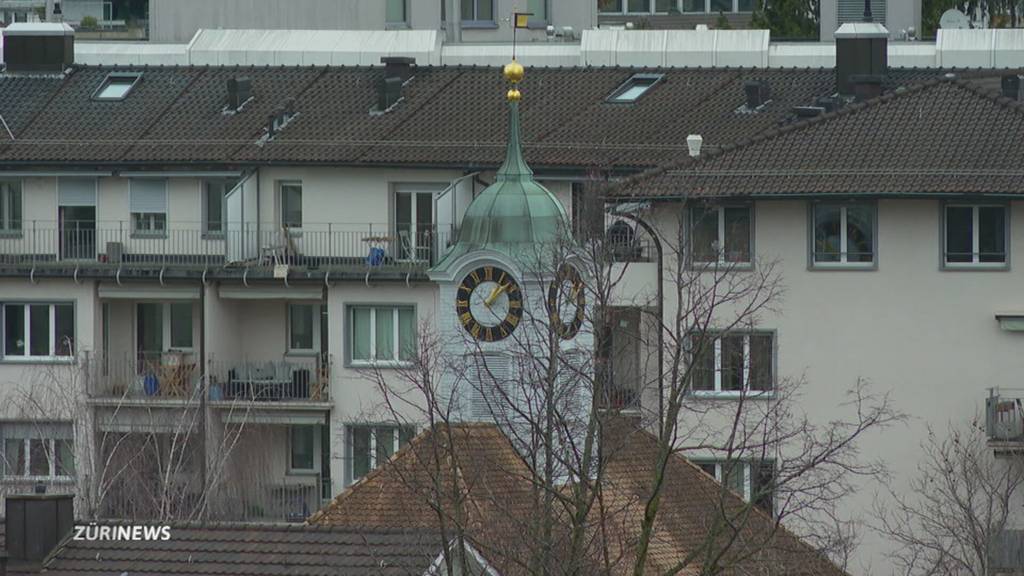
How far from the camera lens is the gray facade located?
393 feet

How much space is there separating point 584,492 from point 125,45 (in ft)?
200

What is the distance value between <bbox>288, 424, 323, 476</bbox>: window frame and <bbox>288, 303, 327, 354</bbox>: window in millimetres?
2383

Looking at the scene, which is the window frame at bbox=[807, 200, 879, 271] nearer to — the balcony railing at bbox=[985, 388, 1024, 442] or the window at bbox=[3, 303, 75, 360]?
the balcony railing at bbox=[985, 388, 1024, 442]

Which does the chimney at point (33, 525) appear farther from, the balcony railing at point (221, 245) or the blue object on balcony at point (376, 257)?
the blue object on balcony at point (376, 257)

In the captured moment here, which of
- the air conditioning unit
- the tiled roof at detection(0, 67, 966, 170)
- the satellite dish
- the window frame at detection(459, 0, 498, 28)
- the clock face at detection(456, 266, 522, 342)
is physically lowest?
the clock face at detection(456, 266, 522, 342)

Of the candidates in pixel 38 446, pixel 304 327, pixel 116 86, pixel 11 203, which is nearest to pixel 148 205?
pixel 11 203

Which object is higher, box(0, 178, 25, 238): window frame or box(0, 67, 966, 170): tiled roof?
box(0, 67, 966, 170): tiled roof

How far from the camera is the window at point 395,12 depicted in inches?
4769

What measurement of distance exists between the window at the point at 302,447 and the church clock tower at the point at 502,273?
80.5 ft

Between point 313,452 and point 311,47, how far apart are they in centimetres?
1810

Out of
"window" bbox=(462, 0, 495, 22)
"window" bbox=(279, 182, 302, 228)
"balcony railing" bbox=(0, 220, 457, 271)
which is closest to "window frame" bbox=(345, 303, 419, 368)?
"balcony railing" bbox=(0, 220, 457, 271)

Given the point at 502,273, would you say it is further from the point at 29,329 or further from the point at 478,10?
the point at 478,10

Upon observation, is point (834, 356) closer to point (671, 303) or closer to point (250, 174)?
point (671, 303)

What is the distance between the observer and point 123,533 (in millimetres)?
59344
